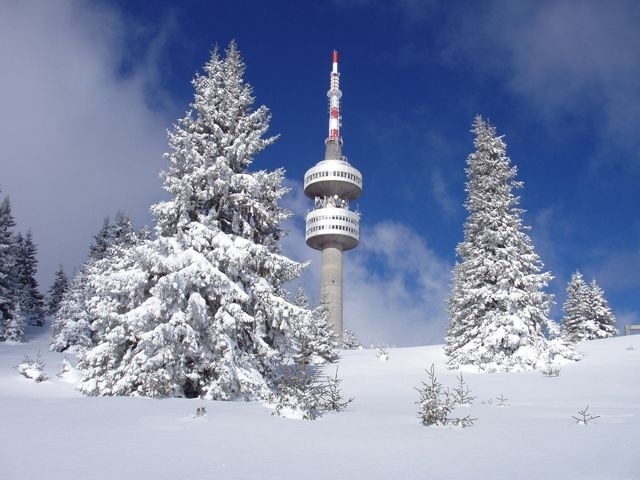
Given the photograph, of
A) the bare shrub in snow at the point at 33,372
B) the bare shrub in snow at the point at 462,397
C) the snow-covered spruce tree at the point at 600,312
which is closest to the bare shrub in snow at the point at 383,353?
the bare shrub in snow at the point at 462,397

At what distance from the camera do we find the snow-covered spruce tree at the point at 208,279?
1518cm

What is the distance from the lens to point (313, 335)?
25625mm

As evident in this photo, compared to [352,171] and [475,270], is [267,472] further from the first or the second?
[352,171]

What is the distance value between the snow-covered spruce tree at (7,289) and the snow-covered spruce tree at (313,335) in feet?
86.6

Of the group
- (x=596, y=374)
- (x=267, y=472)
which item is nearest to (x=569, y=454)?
(x=267, y=472)

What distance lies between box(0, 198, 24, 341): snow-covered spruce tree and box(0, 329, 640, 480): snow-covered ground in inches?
1718

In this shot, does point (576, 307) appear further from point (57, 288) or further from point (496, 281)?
point (57, 288)

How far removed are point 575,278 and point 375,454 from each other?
5366 centimetres

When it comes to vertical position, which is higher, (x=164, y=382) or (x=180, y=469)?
(x=164, y=382)

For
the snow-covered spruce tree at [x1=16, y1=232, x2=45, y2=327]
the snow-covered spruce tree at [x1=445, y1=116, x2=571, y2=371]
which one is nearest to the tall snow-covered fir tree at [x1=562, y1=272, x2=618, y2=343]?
the snow-covered spruce tree at [x1=445, y1=116, x2=571, y2=371]

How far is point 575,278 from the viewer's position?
2125 inches

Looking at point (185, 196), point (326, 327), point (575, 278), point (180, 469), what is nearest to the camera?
point (180, 469)

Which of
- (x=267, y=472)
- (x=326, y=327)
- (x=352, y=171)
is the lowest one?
(x=267, y=472)

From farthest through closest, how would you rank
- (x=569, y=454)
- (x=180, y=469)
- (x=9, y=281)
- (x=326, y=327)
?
(x=9, y=281) < (x=326, y=327) < (x=569, y=454) < (x=180, y=469)
